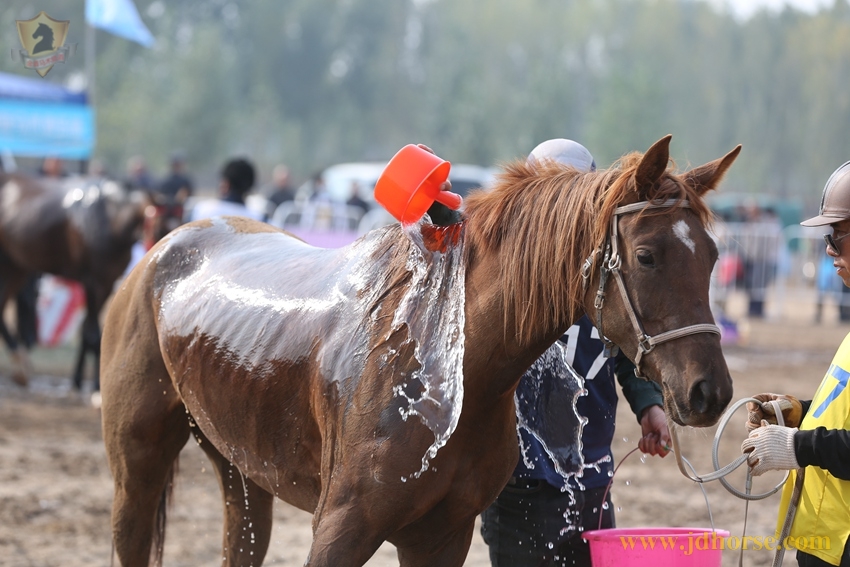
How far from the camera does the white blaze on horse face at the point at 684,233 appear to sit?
2271 millimetres

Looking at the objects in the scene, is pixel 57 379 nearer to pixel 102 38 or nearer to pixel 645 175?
pixel 645 175

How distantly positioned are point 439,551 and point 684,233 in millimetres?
1203

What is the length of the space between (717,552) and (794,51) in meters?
67.1

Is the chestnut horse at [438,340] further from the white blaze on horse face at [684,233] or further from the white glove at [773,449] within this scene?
the white glove at [773,449]

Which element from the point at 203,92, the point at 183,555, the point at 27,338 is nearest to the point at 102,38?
the point at 203,92

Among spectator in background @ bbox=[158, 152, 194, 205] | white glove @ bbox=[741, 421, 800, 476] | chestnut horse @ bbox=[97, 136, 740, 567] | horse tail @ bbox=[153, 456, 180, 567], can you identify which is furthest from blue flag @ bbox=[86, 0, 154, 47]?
→ white glove @ bbox=[741, 421, 800, 476]

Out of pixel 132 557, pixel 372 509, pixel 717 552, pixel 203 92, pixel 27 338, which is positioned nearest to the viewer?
pixel 372 509

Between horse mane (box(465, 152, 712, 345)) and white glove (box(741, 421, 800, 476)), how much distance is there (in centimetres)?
61

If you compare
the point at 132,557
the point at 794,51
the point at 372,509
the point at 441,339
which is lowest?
the point at 132,557

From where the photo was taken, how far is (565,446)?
9.56 feet

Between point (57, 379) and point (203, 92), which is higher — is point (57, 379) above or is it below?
below

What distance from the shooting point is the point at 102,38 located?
158 ft

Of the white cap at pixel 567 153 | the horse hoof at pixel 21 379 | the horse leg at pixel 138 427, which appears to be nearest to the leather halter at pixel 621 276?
the white cap at pixel 567 153

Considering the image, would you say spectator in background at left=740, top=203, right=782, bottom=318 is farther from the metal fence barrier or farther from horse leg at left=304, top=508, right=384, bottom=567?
horse leg at left=304, top=508, right=384, bottom=567
